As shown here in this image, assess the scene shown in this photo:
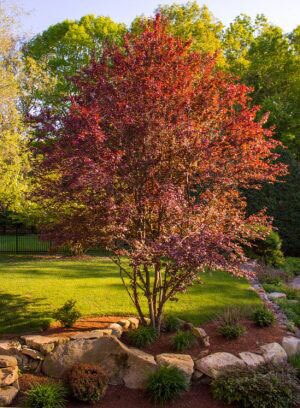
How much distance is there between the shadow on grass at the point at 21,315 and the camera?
23.4 feet

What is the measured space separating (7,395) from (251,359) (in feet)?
10.9

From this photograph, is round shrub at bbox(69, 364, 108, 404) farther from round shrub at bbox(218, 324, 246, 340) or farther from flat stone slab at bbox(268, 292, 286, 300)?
flat stone slab at bbox(268, 292, 286, 300)

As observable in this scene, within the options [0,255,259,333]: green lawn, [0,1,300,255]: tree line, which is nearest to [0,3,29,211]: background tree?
[0,1,300,255]: tree line

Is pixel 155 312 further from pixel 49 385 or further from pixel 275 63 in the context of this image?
pixel 275 63

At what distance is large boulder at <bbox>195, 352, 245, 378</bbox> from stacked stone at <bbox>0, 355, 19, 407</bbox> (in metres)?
2.44

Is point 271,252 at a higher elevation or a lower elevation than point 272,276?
higher

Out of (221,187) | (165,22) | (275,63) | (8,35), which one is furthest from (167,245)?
(275,63)

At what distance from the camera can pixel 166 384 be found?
5434mm

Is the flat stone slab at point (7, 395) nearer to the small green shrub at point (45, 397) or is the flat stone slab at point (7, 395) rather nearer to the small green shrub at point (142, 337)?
the small green shrub at point (45, 397)

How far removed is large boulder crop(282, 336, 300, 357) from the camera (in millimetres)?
6660

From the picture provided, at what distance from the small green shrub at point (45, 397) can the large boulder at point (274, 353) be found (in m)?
2.93

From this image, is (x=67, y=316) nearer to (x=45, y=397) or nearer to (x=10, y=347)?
(x=10, y=347)

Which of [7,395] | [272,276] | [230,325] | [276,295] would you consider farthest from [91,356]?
[272,276]

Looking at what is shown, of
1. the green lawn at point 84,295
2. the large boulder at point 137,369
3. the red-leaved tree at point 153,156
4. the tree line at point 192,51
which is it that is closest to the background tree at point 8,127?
the tree line at point 192,51
